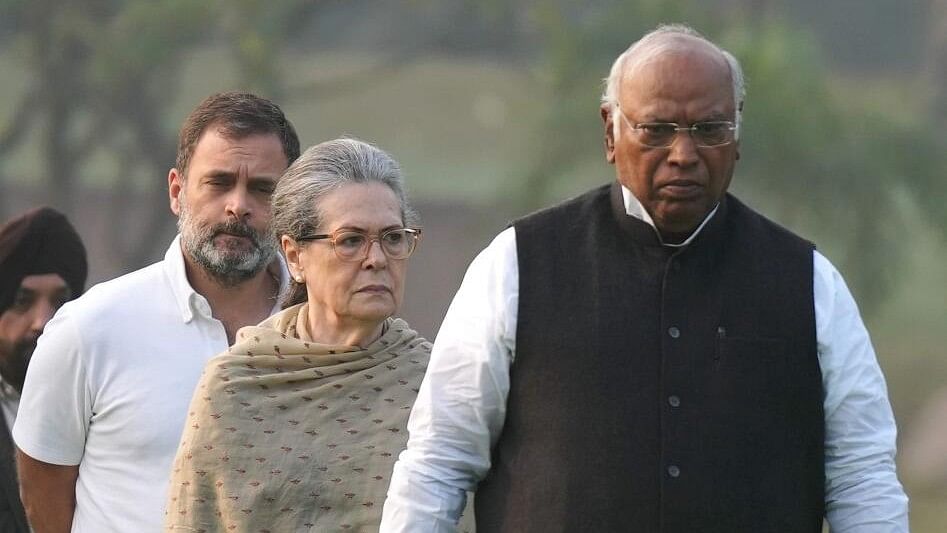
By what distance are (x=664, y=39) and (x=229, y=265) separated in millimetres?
1304

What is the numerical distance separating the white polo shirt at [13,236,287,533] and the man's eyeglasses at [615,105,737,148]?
51.9 inches

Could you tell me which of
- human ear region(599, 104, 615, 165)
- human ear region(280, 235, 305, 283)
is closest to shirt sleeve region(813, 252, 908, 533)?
human ear region(599, 104, 615, 165)

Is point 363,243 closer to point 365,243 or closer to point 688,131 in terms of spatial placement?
point 365,243

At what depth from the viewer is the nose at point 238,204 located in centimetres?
421

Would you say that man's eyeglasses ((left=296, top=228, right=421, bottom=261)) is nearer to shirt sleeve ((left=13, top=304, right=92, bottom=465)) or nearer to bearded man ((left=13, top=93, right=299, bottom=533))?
bearded man ((left=13, top=93, right=299, bottom=533))

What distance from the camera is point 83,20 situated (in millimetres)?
17844

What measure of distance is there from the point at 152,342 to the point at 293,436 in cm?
50

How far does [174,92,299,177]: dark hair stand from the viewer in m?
4.32

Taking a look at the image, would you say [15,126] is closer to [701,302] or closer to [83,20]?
[83,20]

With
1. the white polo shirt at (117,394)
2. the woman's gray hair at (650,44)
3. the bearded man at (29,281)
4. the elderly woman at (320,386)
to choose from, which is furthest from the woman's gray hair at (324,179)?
the bearded man at (29,281)

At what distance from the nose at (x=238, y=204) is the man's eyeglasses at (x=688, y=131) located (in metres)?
1.25

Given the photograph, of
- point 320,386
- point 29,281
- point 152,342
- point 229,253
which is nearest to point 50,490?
point 152,342

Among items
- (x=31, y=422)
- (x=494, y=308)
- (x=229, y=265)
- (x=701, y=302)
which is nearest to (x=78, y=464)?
(x=31, y=422)

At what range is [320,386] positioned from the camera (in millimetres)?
3848
